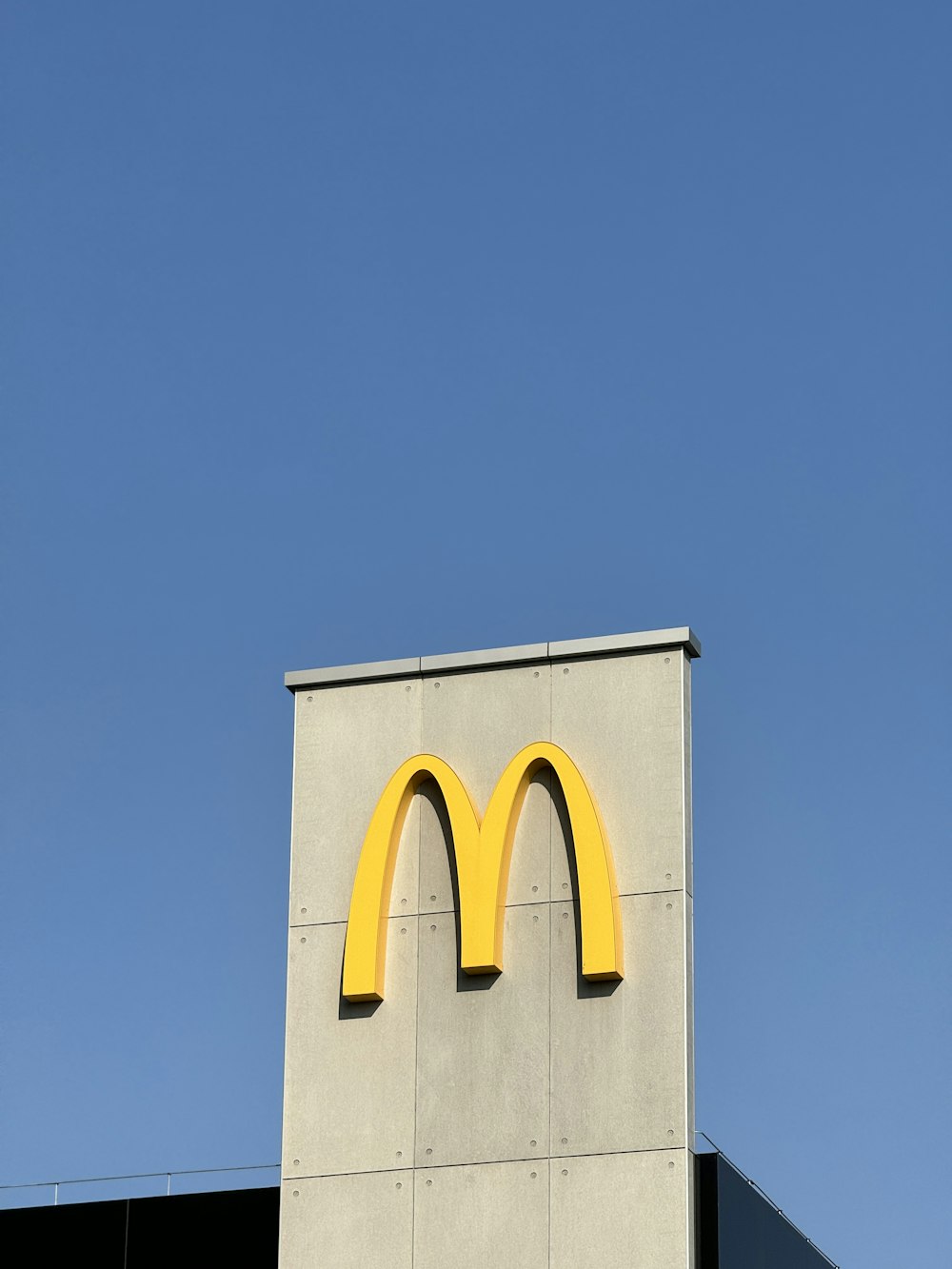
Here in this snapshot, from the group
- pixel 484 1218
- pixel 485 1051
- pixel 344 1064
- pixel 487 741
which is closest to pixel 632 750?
pixel 487 741

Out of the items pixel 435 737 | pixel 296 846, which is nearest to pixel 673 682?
pixel 435 737

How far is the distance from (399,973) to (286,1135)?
2.03 m

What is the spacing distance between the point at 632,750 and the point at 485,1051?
3.43 m

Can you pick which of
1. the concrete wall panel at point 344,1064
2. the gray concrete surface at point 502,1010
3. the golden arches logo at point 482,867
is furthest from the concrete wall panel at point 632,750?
the concrete wall panel at point 344,1064

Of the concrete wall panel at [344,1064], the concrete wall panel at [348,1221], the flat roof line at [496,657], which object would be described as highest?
the flat roof line at [496,657]

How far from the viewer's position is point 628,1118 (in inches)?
927

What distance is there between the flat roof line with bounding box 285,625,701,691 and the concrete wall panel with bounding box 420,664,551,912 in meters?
0.13

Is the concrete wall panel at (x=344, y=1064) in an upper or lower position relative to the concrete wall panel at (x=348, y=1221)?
upper

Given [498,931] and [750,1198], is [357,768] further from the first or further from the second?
[750,1198]

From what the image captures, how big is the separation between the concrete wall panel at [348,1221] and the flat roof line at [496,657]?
531 centimetres

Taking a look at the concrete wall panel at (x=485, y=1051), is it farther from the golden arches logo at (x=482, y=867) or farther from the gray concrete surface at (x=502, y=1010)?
the golden arches logo at (x=482, y=867)

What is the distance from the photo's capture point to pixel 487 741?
25328 millimetres

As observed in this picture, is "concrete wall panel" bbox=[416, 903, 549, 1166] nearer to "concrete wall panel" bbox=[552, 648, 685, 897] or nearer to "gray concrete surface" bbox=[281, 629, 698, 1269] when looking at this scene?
"gray concrete surface" bbox=[281, 629, 698, 1269]

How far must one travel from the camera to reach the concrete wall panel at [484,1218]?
23.5 m
